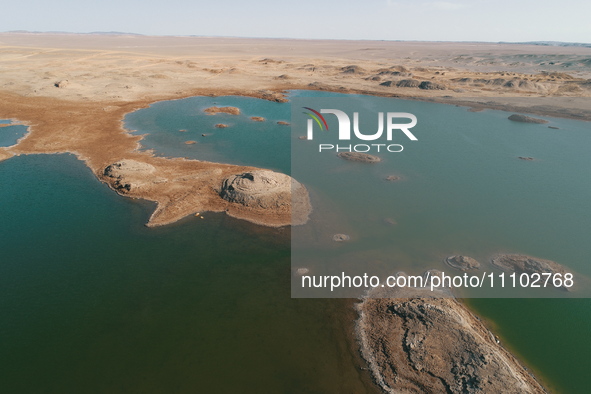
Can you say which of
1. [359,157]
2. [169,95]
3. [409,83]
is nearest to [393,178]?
[359,157]

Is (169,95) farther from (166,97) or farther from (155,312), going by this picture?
(155,312)

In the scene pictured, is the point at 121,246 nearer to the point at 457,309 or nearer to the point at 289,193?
the point at 289,193

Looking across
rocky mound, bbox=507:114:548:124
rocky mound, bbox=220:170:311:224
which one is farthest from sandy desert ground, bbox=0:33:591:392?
rocky mound, bbox=507:114:548:124

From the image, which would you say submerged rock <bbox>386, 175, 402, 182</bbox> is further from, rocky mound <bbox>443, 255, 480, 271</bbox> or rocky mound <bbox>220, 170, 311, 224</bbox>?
rocky mound <bbox>443, 255, 480, 271</bbox>

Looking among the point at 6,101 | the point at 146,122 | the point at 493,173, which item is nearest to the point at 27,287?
the point at 146,122

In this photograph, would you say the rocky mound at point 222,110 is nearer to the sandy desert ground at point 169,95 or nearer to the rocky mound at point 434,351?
the sandy desert ground at point 169,95
